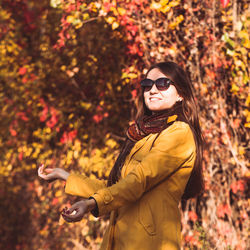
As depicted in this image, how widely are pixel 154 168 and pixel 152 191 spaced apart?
0.42 ft

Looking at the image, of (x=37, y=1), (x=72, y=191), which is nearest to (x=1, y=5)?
(x=37, y=1)

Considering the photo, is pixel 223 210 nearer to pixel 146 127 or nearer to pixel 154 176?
pixel 146 127

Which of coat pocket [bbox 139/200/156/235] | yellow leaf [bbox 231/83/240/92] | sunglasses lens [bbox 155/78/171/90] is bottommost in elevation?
coat pocket [bbox 139/200/156/235]

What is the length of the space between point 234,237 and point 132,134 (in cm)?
236

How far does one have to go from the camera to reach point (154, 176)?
184cm

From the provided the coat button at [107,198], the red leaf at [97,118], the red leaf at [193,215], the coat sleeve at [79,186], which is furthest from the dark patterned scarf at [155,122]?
the red leaf at [97,118]

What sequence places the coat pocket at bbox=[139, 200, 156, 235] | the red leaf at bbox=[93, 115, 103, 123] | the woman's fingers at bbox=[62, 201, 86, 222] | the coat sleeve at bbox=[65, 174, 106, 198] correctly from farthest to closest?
the red leaf at bbox=[93, 115, 103, 123] → the coat sleeve at bbox=[65, 174, 106, 198] → the coat pocket at bbox=[139, 200, 156, 235] → the woman's fingers at bbox=[62, 201, 86, 222]

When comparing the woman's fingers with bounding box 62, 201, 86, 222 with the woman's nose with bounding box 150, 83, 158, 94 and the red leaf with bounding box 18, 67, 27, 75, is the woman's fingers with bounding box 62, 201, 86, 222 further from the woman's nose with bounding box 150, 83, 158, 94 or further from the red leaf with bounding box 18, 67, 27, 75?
the red leaf with bounding box 18, 67, 27, 75

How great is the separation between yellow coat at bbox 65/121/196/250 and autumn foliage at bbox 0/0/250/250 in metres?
1.57

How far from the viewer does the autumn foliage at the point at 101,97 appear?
4027mm

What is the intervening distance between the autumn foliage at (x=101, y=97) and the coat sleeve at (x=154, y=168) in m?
1.63

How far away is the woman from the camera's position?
1771mm

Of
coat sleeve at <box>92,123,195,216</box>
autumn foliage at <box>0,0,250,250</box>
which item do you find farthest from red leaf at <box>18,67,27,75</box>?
coat sleeve at <box>92,123,195,216</box>

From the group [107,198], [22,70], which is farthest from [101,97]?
[107,198]
